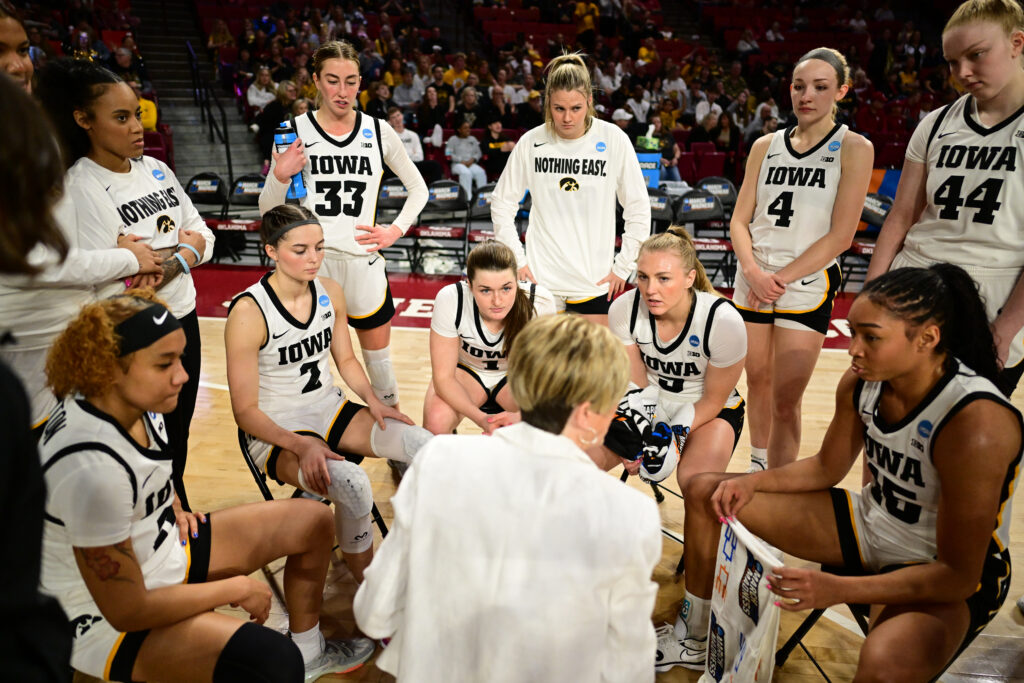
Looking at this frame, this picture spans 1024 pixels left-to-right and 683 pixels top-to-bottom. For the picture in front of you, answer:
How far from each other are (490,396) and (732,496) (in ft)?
4.33

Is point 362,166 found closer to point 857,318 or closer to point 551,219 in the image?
point 551,219

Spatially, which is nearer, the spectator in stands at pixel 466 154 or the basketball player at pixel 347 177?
the basketball player at pixel 347 177

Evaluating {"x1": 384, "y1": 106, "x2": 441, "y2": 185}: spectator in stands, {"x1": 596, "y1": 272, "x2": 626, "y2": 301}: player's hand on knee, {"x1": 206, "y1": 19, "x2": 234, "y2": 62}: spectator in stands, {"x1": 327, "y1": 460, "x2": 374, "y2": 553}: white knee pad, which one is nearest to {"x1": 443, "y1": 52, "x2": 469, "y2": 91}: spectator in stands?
{"x1": 384, "y1": 106, "x2": 441, "y2": 185}: spectator in stands

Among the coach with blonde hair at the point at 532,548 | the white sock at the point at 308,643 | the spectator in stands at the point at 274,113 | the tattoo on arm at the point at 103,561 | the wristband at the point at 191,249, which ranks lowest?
the white sock at the point at 308,643

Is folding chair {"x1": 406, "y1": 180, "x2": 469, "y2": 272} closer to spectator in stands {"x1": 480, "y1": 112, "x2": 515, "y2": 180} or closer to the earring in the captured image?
spectator in stands {"x1": 480, "y1": 112, "x2": 515, "y2": 180}

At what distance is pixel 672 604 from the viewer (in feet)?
9.89

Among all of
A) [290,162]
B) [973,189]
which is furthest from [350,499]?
[973,189]

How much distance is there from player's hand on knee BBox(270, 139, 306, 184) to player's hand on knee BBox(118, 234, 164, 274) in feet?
2.97

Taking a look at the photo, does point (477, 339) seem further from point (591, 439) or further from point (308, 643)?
point (591, 439)

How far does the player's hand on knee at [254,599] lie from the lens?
6.73 feet

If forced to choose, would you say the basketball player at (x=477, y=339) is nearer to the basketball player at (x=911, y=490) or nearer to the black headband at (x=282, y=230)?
the black headband at (x=282, y=230)

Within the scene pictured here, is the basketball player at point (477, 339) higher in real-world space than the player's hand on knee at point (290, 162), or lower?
lower

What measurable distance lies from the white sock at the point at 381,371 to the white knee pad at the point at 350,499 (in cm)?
122

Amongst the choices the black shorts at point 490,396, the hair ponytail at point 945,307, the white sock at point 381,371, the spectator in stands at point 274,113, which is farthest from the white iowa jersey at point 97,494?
the spectator in stands at point 274,113
